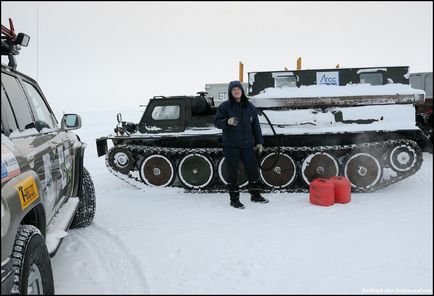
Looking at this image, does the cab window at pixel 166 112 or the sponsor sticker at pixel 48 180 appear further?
the cab window at pixel 166 112

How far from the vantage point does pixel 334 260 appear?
3.96m

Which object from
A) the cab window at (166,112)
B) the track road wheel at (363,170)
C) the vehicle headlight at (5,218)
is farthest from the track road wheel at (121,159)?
the vehicle headlight at (5,218)

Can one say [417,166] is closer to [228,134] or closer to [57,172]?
[228,134]

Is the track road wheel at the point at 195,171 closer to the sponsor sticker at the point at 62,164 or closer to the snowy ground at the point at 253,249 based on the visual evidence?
the snowy ground at the point at 253,249

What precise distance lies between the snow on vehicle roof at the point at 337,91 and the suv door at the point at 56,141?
4218 mm

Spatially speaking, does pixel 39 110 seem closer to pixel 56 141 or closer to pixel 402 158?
pixel 56 141

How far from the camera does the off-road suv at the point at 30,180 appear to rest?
2266 mm

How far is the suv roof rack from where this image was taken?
11.0 feet

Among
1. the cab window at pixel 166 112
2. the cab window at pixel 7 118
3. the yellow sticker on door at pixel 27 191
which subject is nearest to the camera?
the yellow sticker on door at pixel 27 191

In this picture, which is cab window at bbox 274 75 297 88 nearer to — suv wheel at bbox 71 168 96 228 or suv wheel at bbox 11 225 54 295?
suv wheel at bbox 71 168 96 228

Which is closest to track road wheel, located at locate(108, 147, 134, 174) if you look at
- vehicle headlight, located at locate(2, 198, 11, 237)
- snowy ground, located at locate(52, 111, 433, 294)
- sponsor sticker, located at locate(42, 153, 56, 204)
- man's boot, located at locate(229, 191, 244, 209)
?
snowy ground, located at locate(52, 111, 433, 294)

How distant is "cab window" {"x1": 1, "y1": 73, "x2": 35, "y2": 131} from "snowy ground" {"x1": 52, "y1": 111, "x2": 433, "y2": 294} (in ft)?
4.97

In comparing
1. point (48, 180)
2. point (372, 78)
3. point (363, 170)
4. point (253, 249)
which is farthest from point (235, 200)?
point (372, 78)

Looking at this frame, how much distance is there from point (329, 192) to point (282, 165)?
180 cm
